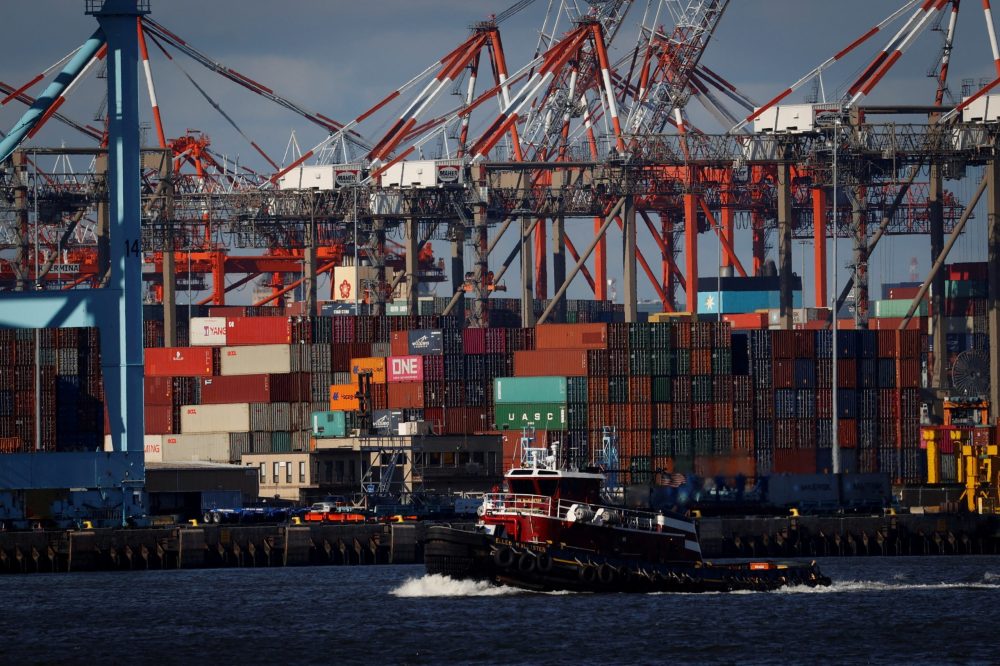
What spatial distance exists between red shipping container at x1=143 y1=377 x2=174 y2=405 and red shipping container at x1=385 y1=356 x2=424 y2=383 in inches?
611

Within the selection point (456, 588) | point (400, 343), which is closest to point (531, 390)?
point (400, 343)

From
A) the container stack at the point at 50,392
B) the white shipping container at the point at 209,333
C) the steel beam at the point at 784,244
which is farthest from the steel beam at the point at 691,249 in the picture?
the container stack at the point at 50,392

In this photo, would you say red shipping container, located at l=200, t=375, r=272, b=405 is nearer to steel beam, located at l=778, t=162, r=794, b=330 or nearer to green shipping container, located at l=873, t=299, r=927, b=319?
steel beam, located at l=778, t=162, r=794, b=330

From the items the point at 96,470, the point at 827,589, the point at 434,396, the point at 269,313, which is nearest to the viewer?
the point at 827,589

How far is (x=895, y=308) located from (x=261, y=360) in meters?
71.5

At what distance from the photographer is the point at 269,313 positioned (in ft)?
588

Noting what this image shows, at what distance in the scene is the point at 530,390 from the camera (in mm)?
114688

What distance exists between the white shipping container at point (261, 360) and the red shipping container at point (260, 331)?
0.93 meters

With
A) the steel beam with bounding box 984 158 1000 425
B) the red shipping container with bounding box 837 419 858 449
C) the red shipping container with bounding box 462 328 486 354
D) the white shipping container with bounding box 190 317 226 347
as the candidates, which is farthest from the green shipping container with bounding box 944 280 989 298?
the white shipping container with bounding box 190 317 226 347

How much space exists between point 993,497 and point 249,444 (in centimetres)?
4509

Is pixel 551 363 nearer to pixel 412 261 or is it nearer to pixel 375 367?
pixel 375 367

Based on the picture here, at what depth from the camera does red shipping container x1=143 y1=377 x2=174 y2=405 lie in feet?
415

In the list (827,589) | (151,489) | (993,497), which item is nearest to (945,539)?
(993,497)

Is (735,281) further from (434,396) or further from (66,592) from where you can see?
(66,592)
